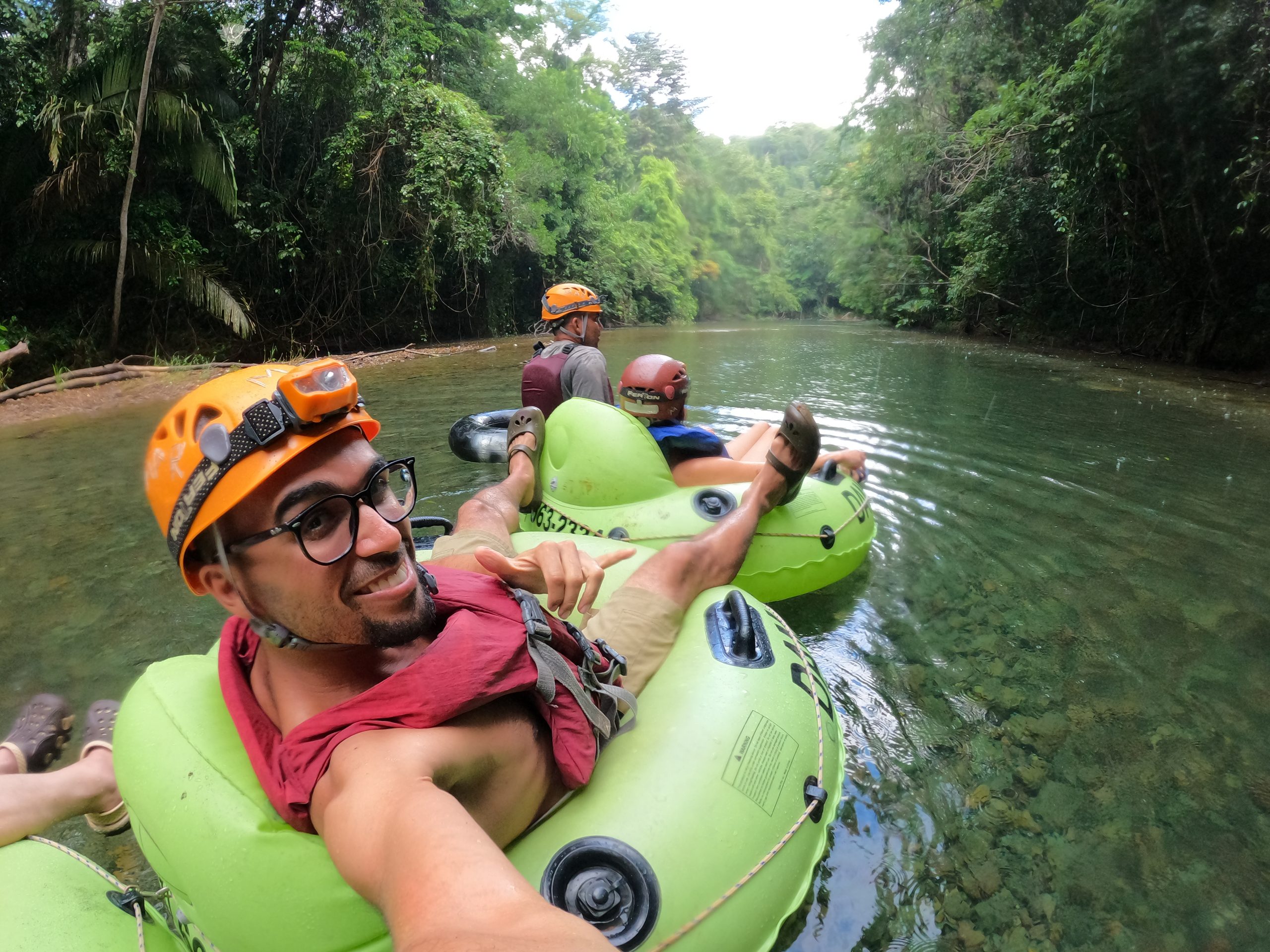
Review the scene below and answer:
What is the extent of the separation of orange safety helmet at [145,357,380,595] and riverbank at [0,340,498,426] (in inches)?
281

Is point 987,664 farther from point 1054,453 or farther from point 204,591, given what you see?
point 1054,453

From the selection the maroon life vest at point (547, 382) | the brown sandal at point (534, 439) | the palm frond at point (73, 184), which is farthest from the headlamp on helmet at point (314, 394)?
the palm frond at point (73, 184)

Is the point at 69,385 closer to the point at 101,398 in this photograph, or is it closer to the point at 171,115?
the point at 101,398

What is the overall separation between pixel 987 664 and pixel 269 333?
13.4m

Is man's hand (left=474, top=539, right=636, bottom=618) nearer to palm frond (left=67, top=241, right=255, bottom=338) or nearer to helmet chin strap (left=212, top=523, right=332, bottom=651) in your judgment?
A: helmet chin strap (left=212, top=523, right=332, bottom=651)

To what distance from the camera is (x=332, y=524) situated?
138 cm

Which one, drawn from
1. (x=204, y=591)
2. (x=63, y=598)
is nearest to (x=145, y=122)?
(x=63, y=598)

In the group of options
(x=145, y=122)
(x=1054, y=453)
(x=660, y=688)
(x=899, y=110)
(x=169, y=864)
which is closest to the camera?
(x=169, y=864)

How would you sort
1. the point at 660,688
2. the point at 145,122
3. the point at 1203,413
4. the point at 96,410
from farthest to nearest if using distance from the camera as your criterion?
the point at 145,122 < the point at 96,410 < the point at 1203,413 < the point at 660,688

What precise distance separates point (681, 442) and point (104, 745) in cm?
275

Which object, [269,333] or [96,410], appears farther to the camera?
[269,333]

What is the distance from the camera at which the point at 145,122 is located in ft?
34.4

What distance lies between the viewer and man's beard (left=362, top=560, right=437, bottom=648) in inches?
56.1

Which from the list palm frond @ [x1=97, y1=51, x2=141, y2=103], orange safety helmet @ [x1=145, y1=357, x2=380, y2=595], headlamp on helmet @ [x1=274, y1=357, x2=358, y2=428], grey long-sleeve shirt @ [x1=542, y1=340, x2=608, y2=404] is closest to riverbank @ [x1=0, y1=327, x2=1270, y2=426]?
palm frond @ [x1=97, y1=51, x2=141, y2=103]
